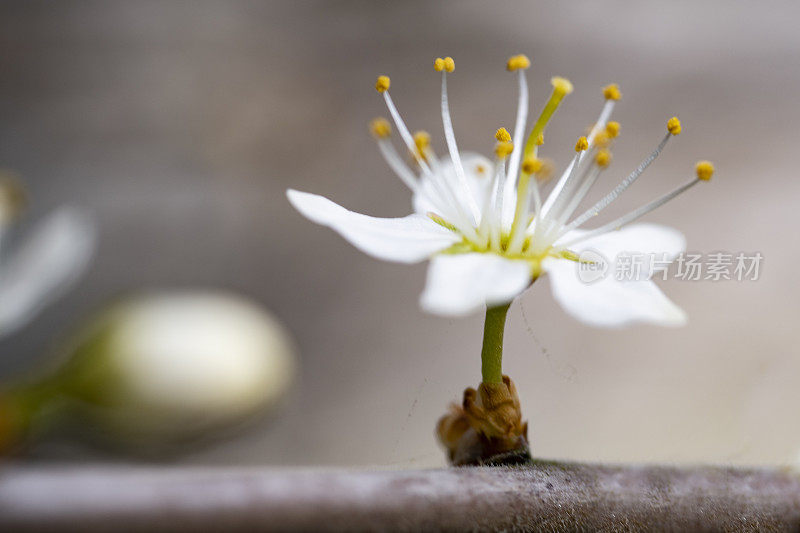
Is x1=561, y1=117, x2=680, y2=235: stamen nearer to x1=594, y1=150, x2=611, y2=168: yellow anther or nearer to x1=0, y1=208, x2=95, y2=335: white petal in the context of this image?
x1=594, y1=150, x2=611, y2=168: yellow anther

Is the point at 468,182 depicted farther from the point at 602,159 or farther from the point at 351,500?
the point at 351,500

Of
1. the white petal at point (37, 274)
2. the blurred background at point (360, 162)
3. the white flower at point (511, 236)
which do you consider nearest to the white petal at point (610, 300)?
the white flower at point (511, 236)

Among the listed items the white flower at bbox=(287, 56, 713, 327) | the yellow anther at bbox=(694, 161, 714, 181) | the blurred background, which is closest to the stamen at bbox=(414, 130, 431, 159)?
the white flower at bbox=(287, 56, 713, 327)

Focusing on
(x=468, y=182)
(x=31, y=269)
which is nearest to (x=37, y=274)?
(x=31, y=269)

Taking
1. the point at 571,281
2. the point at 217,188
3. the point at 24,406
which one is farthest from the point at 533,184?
the point at 217,188

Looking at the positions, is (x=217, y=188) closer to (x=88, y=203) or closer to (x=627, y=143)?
(x=88, y=203)
